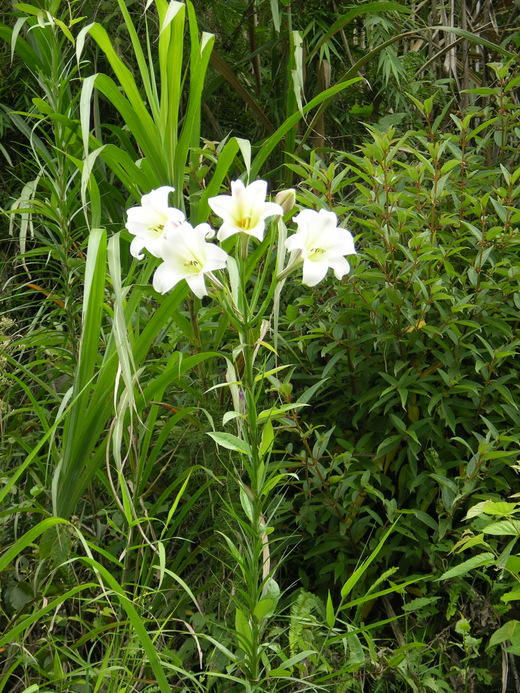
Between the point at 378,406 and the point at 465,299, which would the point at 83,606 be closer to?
the point at 378,406

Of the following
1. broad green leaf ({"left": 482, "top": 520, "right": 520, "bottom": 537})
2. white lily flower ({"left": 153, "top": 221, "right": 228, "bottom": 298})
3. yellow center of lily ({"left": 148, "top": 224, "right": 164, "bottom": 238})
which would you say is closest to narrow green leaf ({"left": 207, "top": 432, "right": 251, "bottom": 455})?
white lily flower ({"left": 153, "top": 221, "right": 228, "bottom": 298})

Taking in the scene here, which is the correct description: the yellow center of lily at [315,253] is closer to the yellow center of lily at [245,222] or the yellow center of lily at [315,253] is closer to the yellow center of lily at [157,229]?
the yellow center of lily at [245,222]

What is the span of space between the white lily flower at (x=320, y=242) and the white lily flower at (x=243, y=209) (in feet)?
0.15

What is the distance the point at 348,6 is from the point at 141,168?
3.57 feet

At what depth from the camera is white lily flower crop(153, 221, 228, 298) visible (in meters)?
0.86

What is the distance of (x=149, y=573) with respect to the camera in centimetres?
131

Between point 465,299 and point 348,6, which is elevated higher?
point 348,6

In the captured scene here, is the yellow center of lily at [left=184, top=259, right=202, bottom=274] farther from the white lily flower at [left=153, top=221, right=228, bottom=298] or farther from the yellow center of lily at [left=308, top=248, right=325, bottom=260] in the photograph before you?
the yellow center of lily at [left=308, top=248, right=325, bottom=260]

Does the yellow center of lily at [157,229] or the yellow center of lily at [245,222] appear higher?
the yellow center of lily at [245,222]

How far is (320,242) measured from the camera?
0.93m

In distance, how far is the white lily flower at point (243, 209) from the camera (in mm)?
873

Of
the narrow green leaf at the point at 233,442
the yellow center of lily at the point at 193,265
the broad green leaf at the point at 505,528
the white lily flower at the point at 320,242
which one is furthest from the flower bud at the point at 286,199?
the broad green leaf at the point at 505,528

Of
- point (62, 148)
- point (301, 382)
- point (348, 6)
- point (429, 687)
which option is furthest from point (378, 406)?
point (348, 6)

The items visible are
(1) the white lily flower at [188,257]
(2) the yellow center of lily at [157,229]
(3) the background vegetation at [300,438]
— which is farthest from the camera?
(3) the background vegetation at [300,438]
